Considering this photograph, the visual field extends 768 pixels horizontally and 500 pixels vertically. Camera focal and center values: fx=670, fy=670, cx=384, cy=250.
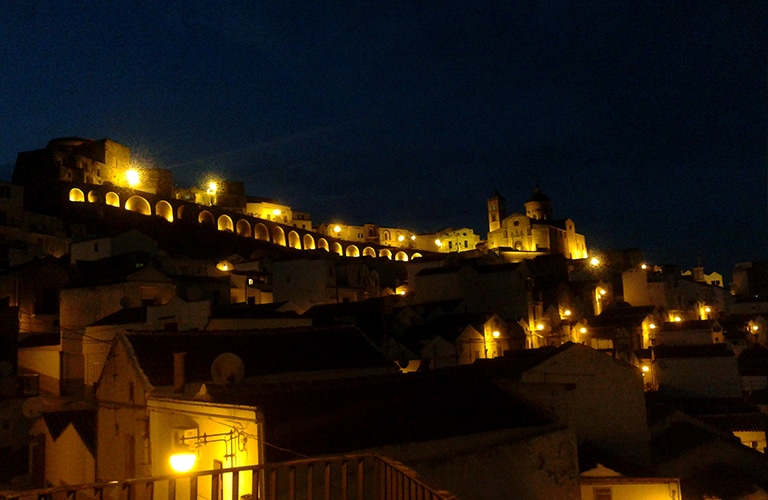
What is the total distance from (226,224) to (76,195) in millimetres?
20945

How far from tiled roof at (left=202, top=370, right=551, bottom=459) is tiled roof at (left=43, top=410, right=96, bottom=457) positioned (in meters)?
9.14

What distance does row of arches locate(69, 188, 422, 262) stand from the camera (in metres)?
81.4

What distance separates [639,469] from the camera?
20.1 meters

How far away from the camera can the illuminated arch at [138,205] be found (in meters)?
83.8

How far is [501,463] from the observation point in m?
15.6

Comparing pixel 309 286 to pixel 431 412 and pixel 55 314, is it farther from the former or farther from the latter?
pixel 431 412

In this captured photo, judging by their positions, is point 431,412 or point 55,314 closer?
point 431,412

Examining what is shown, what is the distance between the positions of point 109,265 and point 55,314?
15.6 feet

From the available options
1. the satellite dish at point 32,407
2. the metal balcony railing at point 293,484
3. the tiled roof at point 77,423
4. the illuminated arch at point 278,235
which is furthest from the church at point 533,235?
the metal balcony railing at point 293,484

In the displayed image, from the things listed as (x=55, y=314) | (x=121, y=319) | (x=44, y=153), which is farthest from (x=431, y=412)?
(x=44, y=153)

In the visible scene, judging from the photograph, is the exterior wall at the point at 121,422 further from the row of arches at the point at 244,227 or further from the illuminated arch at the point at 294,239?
the illuminated arch at the point at 294,239

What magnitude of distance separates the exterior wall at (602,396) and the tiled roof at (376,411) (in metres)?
3.20

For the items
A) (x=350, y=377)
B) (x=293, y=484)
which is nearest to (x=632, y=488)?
(x=350, y=377)

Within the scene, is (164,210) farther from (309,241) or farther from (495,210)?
(495,210)
